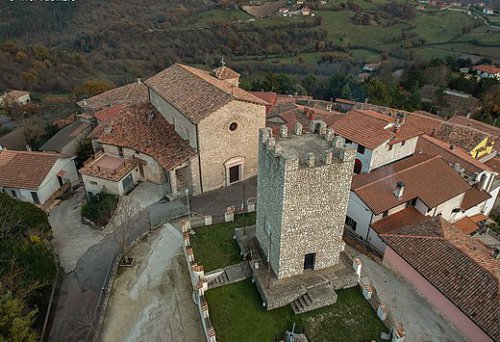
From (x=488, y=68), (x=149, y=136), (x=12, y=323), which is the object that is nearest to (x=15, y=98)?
(x=149, y=136)

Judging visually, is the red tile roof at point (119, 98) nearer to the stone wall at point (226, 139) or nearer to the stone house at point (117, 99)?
the stone house at point (117, 99)

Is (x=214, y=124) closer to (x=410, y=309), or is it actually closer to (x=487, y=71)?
(x=410, y=309)

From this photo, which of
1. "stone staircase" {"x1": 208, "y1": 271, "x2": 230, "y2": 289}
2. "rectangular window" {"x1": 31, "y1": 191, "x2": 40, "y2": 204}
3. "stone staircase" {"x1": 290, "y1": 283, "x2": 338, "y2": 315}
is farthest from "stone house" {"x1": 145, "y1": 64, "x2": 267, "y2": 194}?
"stone staircase" {"x1": 290, "y1": 283, "x2": 338, "y2": 315}

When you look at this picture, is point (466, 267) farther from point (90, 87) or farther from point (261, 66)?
point (261, 66)

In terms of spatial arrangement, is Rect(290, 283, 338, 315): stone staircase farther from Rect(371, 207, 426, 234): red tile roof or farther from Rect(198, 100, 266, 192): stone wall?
Rect(198, 100, 266, 192): stone wall

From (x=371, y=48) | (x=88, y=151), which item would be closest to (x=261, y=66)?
(x=371, y=48)

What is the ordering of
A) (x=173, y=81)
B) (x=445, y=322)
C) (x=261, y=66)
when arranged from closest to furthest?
(x=445, y=322) < (x=173, y=81) < (x=261, y=66)

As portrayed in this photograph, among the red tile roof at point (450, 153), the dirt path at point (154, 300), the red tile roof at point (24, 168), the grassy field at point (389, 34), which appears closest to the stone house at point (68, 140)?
the red tile roof at point (24, 168)
